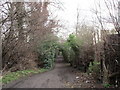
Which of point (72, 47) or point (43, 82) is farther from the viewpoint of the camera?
point (72, 47)

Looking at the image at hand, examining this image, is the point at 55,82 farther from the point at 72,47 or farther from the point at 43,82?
the point at 72,47

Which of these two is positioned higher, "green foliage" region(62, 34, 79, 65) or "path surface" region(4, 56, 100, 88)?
"green foliage" region(62, 34, 79, 65)

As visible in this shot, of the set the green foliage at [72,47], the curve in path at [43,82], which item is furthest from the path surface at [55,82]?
the green foliage at [72,47]

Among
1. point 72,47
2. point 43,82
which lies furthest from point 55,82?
point 72,47

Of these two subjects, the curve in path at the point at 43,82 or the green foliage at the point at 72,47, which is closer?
the curve in path at the point at 43,82

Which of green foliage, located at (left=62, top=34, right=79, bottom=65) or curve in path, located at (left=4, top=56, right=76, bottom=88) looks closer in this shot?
curve in path, located at (left=4, top=56, right=76, bottom=88)

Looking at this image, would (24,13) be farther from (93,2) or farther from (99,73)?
(99,73)

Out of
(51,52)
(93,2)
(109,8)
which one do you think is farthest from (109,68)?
(51,52)

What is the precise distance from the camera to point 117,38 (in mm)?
4980

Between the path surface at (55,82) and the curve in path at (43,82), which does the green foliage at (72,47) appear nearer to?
the curve in path at (43,82)

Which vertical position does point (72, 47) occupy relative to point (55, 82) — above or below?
above

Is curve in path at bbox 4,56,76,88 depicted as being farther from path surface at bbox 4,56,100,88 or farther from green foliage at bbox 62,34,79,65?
green foliage at bbox 62,34,79,65

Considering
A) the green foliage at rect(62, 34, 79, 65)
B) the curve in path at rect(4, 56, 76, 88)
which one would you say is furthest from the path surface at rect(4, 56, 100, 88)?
the green foliage at rect(62, 34, 79, 65)

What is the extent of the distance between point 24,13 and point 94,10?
140 inches
